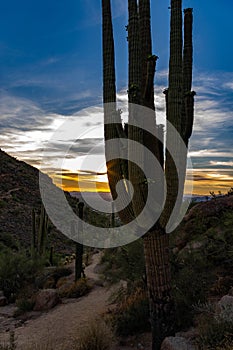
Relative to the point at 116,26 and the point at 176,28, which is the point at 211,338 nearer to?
the point at 176,28

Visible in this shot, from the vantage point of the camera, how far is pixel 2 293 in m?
14.8

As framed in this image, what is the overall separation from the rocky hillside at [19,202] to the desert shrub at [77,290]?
561 inches

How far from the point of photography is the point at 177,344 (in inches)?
261

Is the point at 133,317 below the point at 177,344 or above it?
above

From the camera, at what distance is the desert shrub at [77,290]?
13.6 meters

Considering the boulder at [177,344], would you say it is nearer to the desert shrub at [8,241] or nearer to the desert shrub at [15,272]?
the desert shrub at [15,272]

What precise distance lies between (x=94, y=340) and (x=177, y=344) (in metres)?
1.72

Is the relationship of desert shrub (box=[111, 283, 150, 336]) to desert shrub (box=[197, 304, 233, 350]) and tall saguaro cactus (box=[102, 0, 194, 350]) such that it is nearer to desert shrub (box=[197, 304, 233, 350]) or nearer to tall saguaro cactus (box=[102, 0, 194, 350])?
tall saguaro cactus (box=[102, 0, 194, 350])

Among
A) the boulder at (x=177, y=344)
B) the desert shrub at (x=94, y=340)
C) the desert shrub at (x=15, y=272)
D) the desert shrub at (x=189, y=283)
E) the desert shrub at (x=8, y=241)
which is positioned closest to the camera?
the boulder at (x=177, y=344)

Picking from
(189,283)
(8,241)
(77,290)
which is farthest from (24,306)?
(8,241)

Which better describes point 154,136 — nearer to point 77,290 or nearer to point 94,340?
point 94,340

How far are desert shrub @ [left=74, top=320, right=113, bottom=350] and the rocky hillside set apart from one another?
20.6m

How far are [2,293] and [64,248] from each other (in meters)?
14.8

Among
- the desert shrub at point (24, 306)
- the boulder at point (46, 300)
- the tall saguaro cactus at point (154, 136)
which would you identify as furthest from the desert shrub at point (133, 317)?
the desert shrub at point (24, 306)
